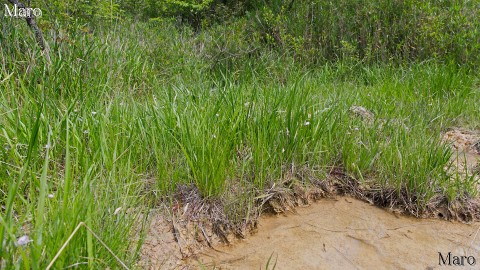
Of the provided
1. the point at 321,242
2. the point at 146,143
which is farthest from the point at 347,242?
the point at 146,143

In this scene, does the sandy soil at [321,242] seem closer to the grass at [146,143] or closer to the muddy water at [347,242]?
the muddy water at [347,242]

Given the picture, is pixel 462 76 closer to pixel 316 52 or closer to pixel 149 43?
pixel 316 52

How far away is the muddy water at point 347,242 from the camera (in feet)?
7.45

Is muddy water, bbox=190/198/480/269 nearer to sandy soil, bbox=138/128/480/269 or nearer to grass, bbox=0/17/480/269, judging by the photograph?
sandy soil, bbox=138/128/480/269

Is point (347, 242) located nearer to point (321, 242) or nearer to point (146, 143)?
point (321, 242)

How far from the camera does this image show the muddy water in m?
2.27

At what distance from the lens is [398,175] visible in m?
2.80

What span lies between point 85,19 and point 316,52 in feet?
10.9

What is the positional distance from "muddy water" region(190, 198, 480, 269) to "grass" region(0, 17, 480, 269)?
0.24 metres

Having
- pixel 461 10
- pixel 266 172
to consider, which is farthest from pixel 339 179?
pixel 461 10

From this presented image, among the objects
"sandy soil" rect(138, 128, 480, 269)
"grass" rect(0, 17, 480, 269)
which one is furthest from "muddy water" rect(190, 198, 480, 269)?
"grass" rect(0, 17, 480, 269)

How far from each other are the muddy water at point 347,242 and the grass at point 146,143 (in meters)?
0.24

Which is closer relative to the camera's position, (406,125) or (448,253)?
(448,253)

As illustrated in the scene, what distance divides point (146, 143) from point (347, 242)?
1.37 metres
